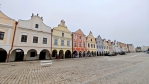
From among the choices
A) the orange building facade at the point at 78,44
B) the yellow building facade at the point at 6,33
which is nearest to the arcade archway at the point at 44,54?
the yellow building facade at the point at 6,33

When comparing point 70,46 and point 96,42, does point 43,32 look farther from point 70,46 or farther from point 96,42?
point 96,42

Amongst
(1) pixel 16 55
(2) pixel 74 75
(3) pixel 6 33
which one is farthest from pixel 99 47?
(3) pixel 6 33

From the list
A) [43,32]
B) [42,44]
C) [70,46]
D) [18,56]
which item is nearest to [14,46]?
[18,56]

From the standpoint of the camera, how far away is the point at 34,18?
19.3m

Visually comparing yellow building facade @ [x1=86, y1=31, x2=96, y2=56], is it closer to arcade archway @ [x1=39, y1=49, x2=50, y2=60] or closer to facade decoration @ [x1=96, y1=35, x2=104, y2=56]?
facade decoration @ [x1=96, y1=35, x2=104, y2=56]

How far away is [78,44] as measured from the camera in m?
29.3

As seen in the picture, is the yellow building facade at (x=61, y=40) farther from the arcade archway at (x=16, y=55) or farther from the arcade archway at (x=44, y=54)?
the arcade archway at (x=16, y=55)

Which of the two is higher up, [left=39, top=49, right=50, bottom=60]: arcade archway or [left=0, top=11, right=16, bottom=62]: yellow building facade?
[left=0, top=11, right=16, bottom=62]: yellow building facade

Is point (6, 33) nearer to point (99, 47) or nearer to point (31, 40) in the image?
point (31, 40)

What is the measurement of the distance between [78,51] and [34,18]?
17.7 metres

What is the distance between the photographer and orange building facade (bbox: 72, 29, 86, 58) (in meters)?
27.9

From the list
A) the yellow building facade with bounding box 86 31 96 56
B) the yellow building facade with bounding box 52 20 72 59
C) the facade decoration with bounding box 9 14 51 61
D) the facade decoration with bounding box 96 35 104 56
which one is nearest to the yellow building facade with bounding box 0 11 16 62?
the facade decoration with bounding box 9 14 51 61

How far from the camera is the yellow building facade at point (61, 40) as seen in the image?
22625mm

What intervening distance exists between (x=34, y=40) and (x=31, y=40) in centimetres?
72
